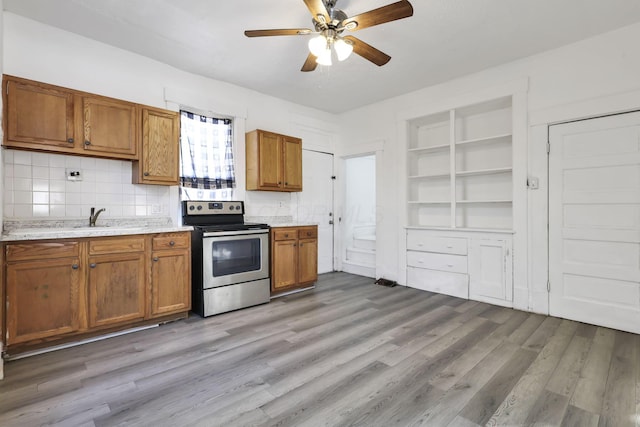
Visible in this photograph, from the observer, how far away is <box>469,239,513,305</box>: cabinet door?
11.7ft

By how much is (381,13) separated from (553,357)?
2788mm

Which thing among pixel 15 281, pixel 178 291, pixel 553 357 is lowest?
pixel 553 357

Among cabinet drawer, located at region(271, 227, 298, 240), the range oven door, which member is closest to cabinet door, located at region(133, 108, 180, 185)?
the range oven door

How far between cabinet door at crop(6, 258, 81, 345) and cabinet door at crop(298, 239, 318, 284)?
2385mm

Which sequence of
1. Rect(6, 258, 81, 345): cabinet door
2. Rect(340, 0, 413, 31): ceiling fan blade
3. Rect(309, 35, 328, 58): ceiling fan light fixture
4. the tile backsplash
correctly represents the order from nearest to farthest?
1. Rect(340, 0, 413, 31): ceiling fan blade
2. Rect(6, 258, 81, 345): cabinet door
3. Rect(309, 35, 328, 58): ceiling fan light fixture
4. the tile backsplash

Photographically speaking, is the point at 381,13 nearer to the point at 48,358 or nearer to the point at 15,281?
the point at 15,281

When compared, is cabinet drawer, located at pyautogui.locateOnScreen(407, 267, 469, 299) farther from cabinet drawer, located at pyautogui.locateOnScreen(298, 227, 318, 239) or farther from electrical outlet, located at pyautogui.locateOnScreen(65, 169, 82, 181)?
electrical outlet, located at pyautogui.locateOnScreen(65, 169, 82, 181)

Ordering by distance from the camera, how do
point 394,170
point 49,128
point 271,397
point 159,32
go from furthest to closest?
point 394,170, point 159,32, point 49,128, point 271,397

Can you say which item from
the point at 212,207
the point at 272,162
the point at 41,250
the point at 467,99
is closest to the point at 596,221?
the point at 467,99

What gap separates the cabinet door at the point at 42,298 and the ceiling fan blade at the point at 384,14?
9.30 ft

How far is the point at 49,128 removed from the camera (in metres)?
2.62

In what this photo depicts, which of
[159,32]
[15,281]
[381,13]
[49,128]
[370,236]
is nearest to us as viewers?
[381,13]

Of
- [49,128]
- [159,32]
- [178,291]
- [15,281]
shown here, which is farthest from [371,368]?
[159,32]

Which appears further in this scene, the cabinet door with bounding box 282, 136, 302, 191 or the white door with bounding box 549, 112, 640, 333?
the cabinet door with bounding box 282, 136, 302, 191
